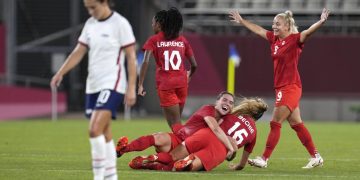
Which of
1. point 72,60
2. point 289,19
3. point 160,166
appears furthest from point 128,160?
point 72,60

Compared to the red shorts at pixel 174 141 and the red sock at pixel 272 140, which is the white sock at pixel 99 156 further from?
the red sock at pixel 272 140

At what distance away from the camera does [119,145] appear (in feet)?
42.6

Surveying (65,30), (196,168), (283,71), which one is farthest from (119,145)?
(65,30)

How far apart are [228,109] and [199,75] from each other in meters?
28.6

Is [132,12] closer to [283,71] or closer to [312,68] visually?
[312,68]

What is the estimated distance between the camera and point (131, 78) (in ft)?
32.7

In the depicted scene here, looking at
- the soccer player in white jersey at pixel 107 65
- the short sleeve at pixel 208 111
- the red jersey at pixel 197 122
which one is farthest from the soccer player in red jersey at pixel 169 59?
the soccer player in white jersey at pixel 107 65

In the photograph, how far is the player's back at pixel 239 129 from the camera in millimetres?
12859

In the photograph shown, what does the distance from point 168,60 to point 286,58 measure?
1.65 meters

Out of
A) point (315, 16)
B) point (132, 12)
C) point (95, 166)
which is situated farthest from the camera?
point (132, 12)

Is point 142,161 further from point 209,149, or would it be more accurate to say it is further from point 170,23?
point 170,23

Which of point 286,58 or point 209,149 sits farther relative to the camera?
point 286,58

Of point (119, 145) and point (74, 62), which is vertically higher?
point (74, 62)

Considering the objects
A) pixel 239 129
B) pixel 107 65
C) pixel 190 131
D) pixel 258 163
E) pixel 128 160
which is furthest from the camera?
pixel 128 160
